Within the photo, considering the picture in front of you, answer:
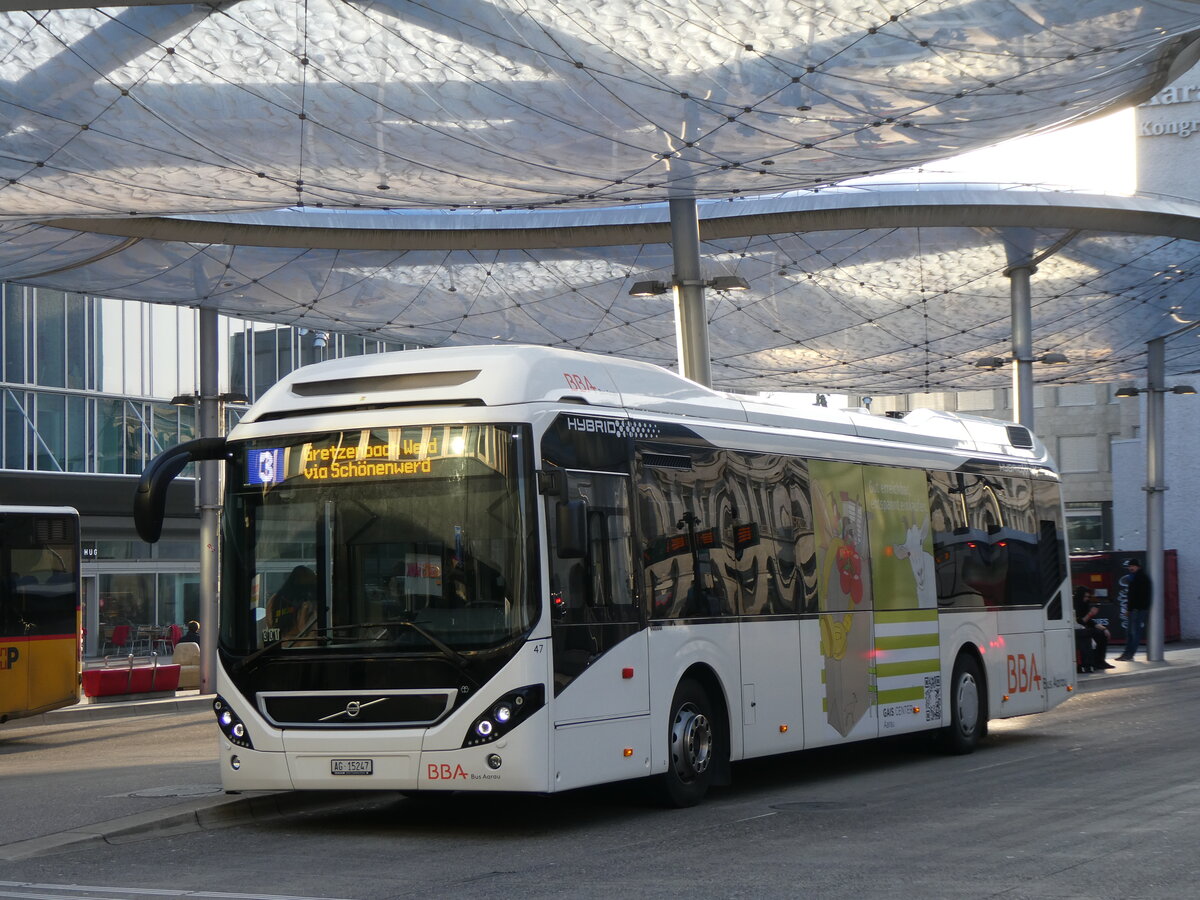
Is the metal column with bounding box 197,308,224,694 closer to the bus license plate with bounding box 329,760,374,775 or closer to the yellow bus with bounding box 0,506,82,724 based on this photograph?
the yellow bus with bounding box 0,506,82,724

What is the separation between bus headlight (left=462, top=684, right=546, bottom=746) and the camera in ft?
33.3

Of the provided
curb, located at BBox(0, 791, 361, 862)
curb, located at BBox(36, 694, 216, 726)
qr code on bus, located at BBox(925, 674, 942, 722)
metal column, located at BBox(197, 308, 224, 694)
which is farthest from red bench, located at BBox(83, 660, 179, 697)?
qr code on bus, located at BBox(925, 674, 942, 722)

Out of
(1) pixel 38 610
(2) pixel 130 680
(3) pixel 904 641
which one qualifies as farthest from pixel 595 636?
(2) pixel 130 680

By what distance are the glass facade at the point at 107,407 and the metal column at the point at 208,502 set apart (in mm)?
11140

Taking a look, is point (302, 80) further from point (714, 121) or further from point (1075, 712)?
point (1075, 712)

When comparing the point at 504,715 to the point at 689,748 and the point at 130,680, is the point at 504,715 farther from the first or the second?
the point at 130,680

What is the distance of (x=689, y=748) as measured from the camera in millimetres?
11766

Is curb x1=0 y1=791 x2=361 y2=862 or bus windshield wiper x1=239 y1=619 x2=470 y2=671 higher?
bus windshield wiper x1=239 y1=619 x2=470 y2=671

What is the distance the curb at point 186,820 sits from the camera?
10188mm

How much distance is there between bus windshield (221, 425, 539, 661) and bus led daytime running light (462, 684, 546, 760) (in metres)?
0.36

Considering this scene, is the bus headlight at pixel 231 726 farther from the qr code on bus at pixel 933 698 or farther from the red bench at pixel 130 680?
the red bench at pixel 130 680

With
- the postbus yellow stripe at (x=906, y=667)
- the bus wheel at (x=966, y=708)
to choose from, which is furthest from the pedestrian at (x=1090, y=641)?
the postbus yellow stripe at (x=906, y=667)

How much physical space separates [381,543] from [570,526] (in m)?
1.30

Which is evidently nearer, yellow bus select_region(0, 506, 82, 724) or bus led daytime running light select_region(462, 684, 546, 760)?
bus led daytime running light select_region(462, 684, 546, 760)
